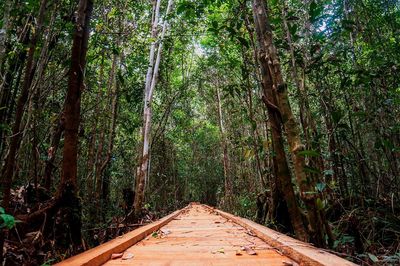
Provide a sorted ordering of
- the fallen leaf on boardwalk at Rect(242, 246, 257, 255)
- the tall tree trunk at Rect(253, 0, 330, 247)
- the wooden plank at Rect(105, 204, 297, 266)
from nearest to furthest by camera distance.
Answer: the wooden plank at Rect(105, 204, 297, 266) → the fallen leaf on boardwalk at Rect(242, 246, 257, 255) → the tall tree trunk at Rect(253, 0, 330, 247)

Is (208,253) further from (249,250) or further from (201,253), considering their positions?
(249,250)

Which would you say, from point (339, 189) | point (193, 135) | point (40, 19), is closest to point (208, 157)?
point (193, 135)

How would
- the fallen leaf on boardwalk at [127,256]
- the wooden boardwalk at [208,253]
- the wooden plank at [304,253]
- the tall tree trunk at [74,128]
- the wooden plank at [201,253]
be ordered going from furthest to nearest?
the tall tree trunk at [74,128]
the fallen leaf on boardwalk at [127,256]
the wooden plank at [201,253]
the wooden boardwalk at [208,253]
the wooden plank at [304,253]

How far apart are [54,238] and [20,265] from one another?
1.31 ft

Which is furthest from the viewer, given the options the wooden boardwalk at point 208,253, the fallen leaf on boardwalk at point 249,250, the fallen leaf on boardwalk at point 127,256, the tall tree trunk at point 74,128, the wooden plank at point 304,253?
the tall tree trunk at point 74,128

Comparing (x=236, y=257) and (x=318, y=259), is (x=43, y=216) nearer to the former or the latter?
(x=236, y=257)

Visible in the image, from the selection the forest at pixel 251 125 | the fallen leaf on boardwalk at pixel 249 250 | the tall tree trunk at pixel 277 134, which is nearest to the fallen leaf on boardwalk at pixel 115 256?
the forest at pixel 251 125

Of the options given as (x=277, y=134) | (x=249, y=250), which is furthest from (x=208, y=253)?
(x=277, y=134)

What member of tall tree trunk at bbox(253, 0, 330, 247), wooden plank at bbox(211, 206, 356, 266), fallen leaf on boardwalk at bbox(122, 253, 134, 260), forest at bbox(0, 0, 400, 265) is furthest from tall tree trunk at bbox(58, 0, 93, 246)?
tall tree trunk at bbox(253, 0, 330, 247)

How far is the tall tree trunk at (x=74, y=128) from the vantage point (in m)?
3.11

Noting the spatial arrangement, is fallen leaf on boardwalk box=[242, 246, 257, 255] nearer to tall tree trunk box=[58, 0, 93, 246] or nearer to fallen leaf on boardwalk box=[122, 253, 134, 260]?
fallen leaf on boardwalk box=[122, 253, 134, 260]

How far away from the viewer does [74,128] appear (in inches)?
132

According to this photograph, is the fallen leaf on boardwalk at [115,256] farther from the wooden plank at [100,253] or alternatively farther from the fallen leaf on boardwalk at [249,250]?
the fallen leaf on boardwalk at [249,250]

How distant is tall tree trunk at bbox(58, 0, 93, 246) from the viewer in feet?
10.2
